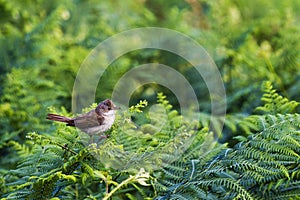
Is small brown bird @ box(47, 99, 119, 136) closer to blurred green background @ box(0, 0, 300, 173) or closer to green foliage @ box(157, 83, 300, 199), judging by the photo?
green foliage @ box(157, 83, 300, 199)

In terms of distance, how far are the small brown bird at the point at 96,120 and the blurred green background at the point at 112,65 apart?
0.84 metres

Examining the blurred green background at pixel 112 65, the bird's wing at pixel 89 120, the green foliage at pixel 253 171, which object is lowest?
the green foliage at pixel 253 171

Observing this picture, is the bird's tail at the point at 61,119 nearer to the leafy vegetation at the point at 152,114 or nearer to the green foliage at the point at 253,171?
the leafy vegetation at the point at 152,114

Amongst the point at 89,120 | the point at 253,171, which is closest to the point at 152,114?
the point at 89,120

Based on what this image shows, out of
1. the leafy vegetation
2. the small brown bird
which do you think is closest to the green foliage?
the leafy vegetation

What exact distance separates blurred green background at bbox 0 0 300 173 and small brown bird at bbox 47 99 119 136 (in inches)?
32.9

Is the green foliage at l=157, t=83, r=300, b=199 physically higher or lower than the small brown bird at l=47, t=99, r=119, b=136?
lower

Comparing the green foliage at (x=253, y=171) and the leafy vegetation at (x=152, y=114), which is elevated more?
the leafy vegetation at (x=152, y=114)

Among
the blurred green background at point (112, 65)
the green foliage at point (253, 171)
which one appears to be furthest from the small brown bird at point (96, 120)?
the blurred green background at point (112, 65)

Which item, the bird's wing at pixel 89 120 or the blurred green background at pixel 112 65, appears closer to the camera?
the bird's wing at pixel 89 120

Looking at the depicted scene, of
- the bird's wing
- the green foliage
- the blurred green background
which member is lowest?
the green foliage

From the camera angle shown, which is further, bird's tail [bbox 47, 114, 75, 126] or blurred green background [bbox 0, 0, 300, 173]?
blurred green background [bbox 0, 0, 300, 173]

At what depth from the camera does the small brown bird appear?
1.84 m

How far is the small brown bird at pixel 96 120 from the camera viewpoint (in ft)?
6.03
